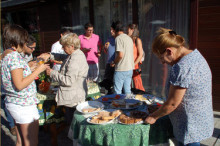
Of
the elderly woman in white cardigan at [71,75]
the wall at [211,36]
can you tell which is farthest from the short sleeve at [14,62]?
the wall at [211,36]

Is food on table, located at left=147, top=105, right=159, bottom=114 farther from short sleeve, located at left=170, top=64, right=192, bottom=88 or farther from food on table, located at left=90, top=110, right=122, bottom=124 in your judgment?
short sleeve, located at left=170, top=64, right=192, bottom=88

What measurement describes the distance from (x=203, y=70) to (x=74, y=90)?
5.32 feet

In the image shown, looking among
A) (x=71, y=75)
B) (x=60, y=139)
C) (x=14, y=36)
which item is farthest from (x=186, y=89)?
(x=60, y=139)

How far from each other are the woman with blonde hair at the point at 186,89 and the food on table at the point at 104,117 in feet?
1.61

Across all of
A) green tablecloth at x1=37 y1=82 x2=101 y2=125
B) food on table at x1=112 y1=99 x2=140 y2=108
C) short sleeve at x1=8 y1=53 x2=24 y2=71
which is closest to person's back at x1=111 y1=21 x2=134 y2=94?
green tablecloth at x1=37 y1=82 x2=101 y2=125

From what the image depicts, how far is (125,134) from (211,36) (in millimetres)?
3208

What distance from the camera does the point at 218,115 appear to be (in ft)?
13.1

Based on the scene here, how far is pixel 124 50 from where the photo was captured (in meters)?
3.51

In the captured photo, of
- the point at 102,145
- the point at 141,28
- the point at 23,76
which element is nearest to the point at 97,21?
the point at 141,28

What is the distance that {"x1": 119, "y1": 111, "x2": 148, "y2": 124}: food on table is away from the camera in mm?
1836

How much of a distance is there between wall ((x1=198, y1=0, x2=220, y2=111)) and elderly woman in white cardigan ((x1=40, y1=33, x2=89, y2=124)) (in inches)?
110

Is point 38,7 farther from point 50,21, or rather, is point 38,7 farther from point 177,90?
point 177,90

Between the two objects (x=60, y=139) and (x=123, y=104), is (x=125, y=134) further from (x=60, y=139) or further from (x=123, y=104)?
(x=60, y=139)

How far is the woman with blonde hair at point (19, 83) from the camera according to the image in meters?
1.91
